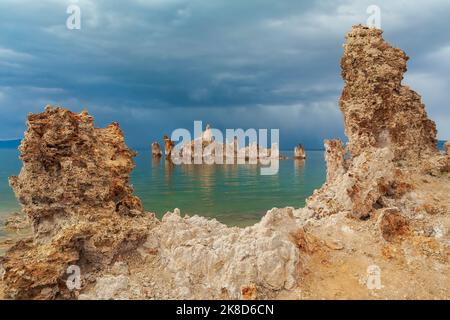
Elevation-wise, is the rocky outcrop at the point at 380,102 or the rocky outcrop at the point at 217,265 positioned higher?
the rocky outcrop at the point at 380,102

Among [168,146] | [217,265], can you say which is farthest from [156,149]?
[217,265]

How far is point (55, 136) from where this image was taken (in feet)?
39.7

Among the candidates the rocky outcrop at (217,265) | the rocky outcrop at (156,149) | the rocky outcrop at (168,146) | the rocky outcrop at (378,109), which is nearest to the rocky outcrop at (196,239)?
the rocky outcrop at (217,265)

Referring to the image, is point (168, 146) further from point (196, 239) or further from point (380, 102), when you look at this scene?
point (196, 239)

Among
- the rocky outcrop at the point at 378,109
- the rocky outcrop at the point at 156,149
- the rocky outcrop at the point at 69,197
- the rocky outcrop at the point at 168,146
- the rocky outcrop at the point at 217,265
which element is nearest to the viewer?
the rocky outcrop at the point at 217,265

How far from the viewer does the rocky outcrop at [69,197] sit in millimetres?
11070

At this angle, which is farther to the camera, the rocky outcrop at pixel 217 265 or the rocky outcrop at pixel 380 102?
the rocky outcrop at pixel 380 102

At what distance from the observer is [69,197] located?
39.2 feet

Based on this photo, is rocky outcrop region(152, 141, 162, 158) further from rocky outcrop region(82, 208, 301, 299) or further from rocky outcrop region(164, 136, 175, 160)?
rocky outcrop region(82, 208, 301, 299)

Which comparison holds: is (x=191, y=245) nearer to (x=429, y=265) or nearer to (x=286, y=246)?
(x=286, y=246)

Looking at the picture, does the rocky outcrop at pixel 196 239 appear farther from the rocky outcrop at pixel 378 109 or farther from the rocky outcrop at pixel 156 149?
the rocky outcrop at pixel 156 149

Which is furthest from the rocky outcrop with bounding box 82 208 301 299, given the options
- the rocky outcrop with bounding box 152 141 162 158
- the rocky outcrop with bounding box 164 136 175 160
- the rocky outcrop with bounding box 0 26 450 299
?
the rocky outcrop with bounding box 152 141 162 158
